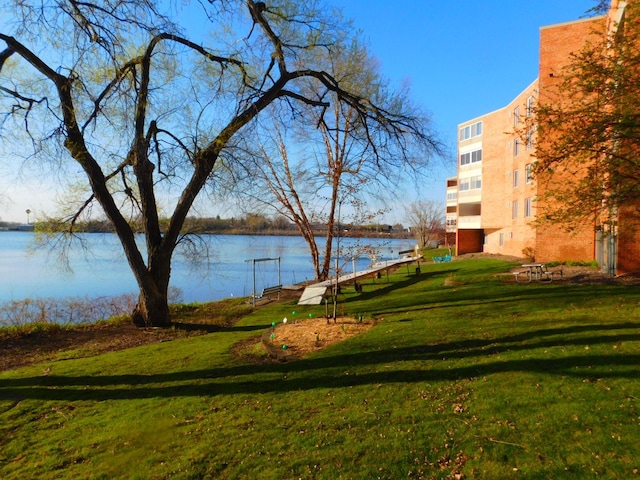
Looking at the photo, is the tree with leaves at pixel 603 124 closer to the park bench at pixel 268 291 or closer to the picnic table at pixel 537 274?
the picnic table at pixel 537 274

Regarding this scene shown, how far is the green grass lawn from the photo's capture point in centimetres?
407

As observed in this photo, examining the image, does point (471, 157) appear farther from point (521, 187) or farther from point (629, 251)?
point (629, 251)

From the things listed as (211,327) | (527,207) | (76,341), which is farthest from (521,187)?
(76,341)

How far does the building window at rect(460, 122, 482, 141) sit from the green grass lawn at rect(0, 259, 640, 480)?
34643mm

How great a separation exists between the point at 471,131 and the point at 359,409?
4134 centimetres

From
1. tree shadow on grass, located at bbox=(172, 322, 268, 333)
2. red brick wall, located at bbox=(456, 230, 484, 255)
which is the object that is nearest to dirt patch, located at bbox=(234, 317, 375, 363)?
tree shadow on grass, located at bbox=(172, 322, 268, 333)

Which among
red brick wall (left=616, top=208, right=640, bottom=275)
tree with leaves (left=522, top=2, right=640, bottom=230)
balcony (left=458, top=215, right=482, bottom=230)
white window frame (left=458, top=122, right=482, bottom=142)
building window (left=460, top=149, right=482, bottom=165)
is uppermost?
white window frame (left=458, top=122, right=482, bottom=142)

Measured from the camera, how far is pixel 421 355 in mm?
7156

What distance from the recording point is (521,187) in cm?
2873

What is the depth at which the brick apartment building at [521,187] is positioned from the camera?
15.7 m

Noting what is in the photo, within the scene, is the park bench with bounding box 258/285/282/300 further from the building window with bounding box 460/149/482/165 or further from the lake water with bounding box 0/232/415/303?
the building window with bounding box 460/149/482/165

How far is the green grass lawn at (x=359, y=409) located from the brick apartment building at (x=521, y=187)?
4823 mm

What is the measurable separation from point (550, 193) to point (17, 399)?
11.3 metres

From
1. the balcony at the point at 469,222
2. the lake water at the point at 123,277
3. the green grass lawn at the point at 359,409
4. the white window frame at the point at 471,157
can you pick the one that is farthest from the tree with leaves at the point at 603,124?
the white window frame at the point at 471,157
